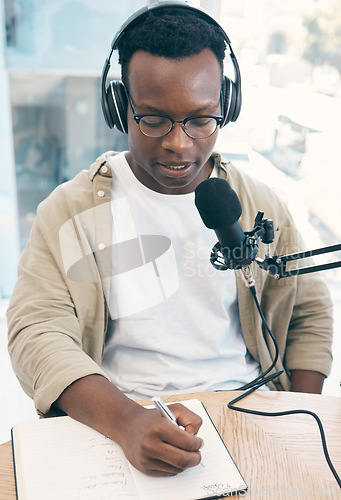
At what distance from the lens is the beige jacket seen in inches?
35.3

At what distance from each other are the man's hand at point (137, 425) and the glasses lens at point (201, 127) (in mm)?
485

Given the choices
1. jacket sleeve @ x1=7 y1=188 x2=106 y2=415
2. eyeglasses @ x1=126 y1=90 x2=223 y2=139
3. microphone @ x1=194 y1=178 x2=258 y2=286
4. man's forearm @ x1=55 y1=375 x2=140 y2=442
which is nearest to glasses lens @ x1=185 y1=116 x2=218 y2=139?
eyeglasses @ x1=126 y1=90 x2=223 y2=139

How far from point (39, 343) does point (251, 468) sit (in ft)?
1.40

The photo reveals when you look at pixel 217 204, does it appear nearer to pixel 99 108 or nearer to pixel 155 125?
pixel 155 125

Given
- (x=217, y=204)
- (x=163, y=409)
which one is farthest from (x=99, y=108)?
(x=163, y=409)

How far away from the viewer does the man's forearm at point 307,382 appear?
110 centimetres

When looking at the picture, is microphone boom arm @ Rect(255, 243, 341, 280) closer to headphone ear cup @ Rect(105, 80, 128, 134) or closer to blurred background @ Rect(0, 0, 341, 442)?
headphone ear cup @ Rect(105, 80, 128, 134)

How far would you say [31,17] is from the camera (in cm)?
194

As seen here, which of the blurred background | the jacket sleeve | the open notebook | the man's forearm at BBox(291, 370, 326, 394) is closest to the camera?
the open notebook

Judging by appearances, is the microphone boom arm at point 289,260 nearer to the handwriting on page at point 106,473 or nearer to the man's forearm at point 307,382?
the handwriting on page at point 106,473

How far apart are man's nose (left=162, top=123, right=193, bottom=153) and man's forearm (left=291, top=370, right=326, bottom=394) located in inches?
22.9

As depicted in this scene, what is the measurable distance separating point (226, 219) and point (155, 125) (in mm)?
316

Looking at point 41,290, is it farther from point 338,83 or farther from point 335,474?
point 338,83

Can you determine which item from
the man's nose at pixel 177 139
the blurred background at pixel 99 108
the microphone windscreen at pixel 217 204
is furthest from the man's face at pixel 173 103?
the blurred background at pixel 99 108
